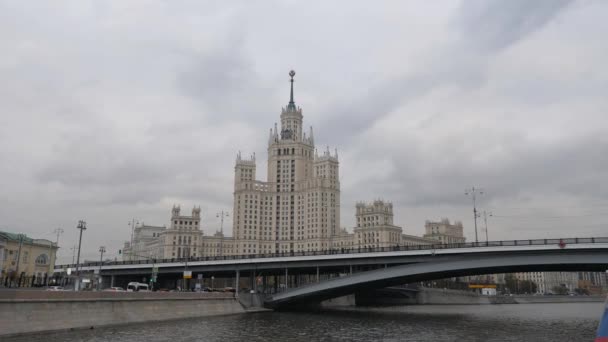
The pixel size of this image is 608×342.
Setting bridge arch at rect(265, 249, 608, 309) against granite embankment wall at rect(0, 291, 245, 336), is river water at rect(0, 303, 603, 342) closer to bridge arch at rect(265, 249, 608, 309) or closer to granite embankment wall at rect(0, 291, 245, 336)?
granite embankment wall at rect(0, 291, 245, 336)

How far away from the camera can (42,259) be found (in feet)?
314

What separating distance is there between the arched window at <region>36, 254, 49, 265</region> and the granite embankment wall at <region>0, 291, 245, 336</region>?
39.7 metres

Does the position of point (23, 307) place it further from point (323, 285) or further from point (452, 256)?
point (452, 256)

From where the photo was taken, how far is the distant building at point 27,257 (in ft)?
275

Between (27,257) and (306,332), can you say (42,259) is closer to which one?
(27,257)

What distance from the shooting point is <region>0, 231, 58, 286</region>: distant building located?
83.8 meters

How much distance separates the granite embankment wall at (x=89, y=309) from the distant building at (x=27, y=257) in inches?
1145

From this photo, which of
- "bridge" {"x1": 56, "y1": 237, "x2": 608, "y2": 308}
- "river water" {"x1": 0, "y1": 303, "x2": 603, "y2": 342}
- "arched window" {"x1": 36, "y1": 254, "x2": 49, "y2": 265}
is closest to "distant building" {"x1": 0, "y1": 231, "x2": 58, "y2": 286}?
"arched window" {"x1": 36, "y1": 254, "x2": 49, "y2": 265}

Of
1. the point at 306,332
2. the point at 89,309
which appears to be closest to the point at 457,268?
the point at 306,332

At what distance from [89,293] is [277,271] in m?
50.2

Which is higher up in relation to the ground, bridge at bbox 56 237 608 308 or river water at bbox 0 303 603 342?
bridge at bbox 56 237 608 308

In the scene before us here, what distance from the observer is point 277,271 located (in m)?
98.4

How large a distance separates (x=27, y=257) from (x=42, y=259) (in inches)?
186

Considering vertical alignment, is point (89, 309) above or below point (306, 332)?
above
